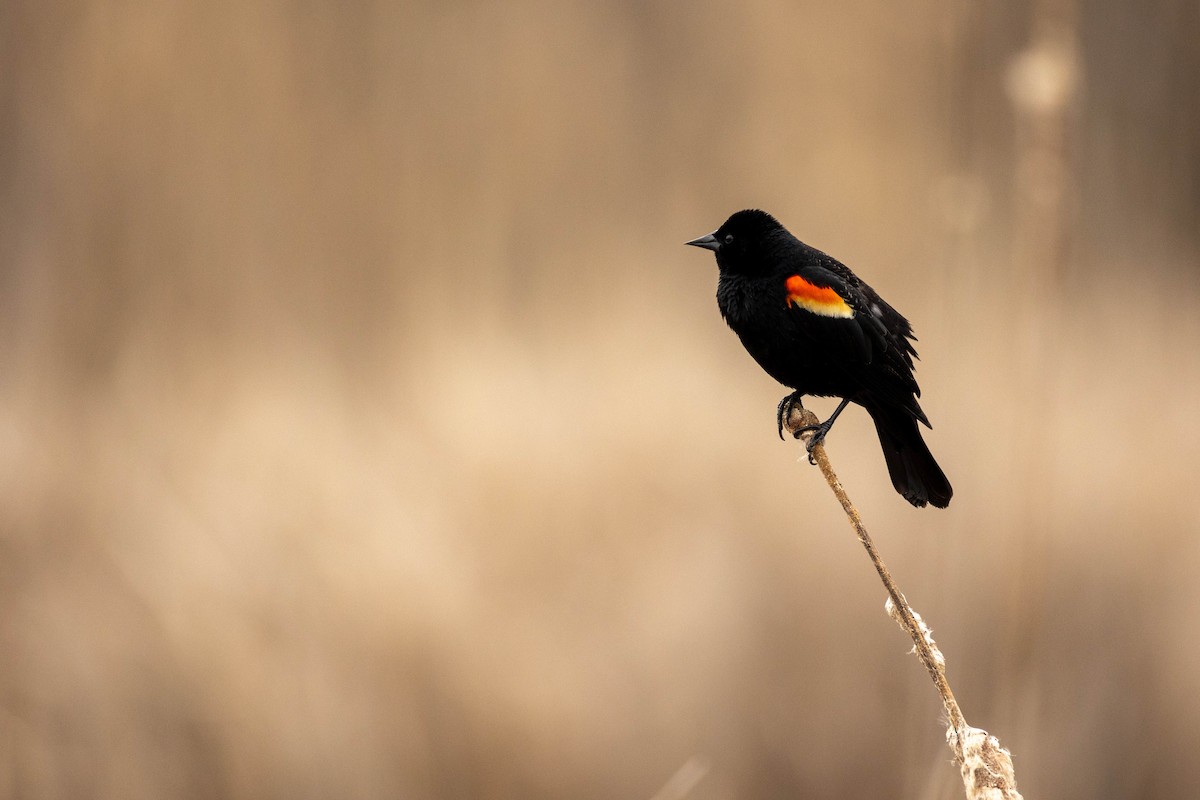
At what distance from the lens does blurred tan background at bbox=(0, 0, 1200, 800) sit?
7.53 ft

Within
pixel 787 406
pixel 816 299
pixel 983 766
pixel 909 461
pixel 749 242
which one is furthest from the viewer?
pixel 787 406

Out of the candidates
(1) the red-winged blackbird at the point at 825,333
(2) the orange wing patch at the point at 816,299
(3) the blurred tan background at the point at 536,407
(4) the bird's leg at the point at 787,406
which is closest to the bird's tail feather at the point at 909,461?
(1) the red-winged blackbird at the point at 825,333

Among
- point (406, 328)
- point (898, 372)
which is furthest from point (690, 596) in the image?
point (898, 372)

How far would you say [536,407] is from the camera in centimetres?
257

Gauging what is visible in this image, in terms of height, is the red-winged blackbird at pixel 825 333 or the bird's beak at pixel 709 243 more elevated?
the bird's beak at pixel 709 243

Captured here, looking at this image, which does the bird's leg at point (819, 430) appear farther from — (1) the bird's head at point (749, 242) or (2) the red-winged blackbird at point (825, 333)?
(1) the bird's head at point (749, 242)

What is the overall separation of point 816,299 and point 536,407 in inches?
61.3

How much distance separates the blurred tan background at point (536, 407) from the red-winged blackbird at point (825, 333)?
111cm

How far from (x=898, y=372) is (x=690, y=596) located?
65.1 inches

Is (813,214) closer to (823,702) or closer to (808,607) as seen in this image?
(808,607)

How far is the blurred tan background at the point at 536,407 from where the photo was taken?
229cm

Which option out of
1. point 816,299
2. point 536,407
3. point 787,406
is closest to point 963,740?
point 816,299

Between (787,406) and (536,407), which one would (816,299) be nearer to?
(787,406)

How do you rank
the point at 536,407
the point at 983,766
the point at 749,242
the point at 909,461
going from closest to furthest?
the point at 983,766 → the point at 909,461 → the point at 749,242 → the point at 536,407
